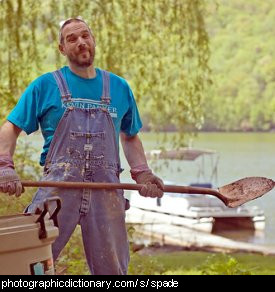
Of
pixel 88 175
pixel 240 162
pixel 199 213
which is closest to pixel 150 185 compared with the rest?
pixel 88 175

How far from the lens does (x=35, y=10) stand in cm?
811

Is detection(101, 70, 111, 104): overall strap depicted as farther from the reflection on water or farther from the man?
the reflection on water

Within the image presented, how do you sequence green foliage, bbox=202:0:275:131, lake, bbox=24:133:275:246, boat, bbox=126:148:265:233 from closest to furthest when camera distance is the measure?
boat, bbox=126:148:265:233 < lake, bbox=24:133:275:246 < green foliage, bbox=202:0:275:131

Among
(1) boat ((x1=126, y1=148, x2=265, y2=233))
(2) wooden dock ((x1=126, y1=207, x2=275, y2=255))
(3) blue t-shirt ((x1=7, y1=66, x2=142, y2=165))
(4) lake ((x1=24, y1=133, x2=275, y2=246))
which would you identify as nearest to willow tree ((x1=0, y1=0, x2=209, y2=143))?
(3) blue t-shirt ((x1=7, y1=66, x2=142, y2=165))

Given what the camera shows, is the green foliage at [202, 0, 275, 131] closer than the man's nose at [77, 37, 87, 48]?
No

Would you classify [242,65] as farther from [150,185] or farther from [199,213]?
[150,185]

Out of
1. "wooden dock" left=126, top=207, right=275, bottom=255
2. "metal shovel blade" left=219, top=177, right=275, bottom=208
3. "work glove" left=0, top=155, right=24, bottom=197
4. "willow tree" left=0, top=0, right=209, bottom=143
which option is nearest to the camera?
"work glove" left=0, top=155, right=24, bottom=197

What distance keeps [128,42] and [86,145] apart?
16.1 ft

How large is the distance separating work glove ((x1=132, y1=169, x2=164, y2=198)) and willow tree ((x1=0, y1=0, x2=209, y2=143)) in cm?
383

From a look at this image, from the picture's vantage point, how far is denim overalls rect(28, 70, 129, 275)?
3.74 meters

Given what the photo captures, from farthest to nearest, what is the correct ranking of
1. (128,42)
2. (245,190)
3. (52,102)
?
(128,42) → (245,190) → (52,102)

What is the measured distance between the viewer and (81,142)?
12.3 feet

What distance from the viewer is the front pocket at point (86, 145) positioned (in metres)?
3.74

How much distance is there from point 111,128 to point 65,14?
4.45 meters
